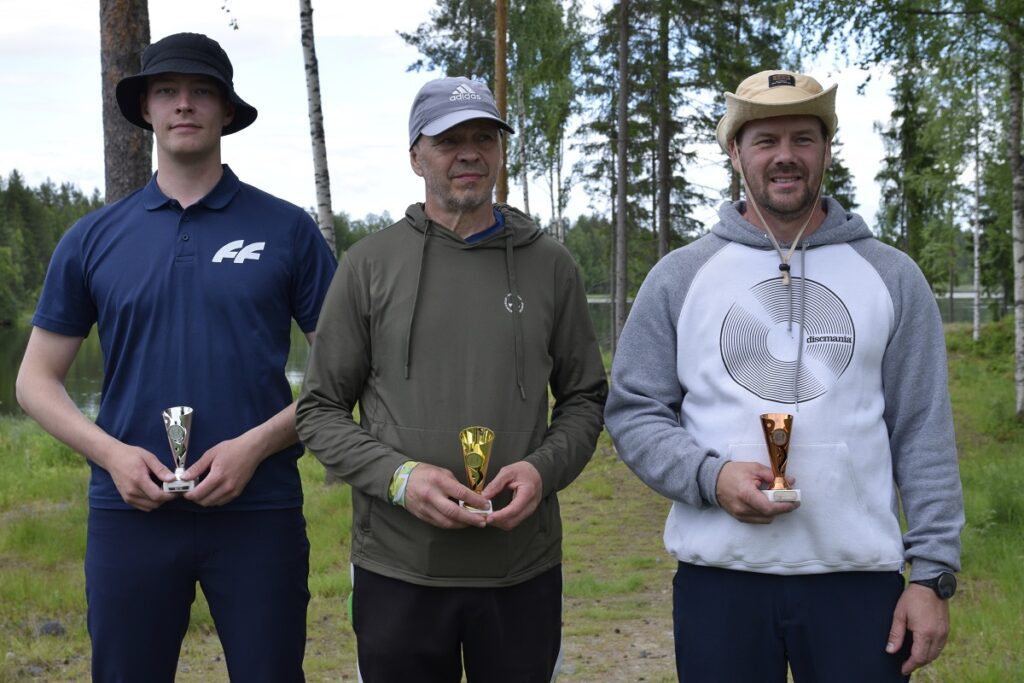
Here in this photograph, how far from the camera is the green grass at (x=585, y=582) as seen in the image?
5598mm

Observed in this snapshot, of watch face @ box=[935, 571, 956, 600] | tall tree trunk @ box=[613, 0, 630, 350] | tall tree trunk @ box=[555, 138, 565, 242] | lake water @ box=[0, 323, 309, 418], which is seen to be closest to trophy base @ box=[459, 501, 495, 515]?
watch face @ box=[935, 571, 956, 600]

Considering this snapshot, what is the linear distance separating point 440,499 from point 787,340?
40.3 inches

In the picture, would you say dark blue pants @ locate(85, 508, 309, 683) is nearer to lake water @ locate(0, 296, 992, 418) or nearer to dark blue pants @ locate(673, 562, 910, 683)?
dark blue pants @ locate(673, 562, 910, 683)

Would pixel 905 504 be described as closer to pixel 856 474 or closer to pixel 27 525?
pixel 856 474

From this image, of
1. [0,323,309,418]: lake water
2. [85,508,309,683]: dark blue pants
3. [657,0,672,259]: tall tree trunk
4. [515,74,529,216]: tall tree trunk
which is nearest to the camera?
[85,508,309,683]: dark blue pants

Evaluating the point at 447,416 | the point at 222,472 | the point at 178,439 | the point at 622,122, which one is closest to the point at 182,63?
the point at 178,439

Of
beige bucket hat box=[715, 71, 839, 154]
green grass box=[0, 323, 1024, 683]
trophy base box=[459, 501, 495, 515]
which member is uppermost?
beige bucket hat box=[715, 71, 839, 154]

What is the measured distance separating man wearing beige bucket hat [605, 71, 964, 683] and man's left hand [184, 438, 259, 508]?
110 centimetres

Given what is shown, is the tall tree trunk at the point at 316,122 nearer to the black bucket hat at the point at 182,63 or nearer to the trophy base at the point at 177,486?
the black bucket hat at the point at 182,63

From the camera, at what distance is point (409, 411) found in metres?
2.98

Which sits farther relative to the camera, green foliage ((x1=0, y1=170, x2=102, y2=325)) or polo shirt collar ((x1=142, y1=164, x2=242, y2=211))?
green foliage ((x1=0, y1=170, x2=102, y2=325))

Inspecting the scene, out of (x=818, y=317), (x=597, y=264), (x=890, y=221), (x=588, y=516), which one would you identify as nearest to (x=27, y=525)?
(x=588, y=516)

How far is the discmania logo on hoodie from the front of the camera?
2.83 metres

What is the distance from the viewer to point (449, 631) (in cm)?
297
